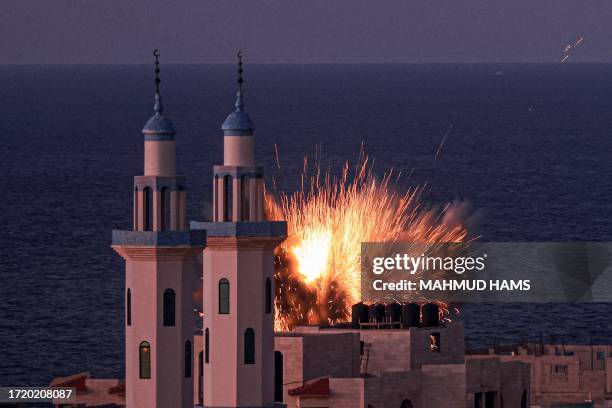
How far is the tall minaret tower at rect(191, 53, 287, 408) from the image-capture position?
352 ft

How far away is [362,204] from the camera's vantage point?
15525 cm

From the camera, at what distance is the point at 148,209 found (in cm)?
10325

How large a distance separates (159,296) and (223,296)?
258 inches

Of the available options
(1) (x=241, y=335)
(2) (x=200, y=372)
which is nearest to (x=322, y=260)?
(2) (x=200, y=372)

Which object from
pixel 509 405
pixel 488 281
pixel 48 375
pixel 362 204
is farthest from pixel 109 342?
pixel 509 405

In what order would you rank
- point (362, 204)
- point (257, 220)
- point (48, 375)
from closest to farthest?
point (257, 220) → point (362, 204) → point (48, 375)

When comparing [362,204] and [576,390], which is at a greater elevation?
[362,204]

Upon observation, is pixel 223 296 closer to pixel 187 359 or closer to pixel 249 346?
pixel 249 346

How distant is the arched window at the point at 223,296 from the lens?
4252 inches

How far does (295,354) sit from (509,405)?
41.6 ft

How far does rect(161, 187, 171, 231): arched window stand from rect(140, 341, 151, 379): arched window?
187 inches

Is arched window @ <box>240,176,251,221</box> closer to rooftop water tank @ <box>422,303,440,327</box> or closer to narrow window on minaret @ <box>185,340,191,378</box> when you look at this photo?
narrow window on minaret @ <box>185,340,191,378</box>

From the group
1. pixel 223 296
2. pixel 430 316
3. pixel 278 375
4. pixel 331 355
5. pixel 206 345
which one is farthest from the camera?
pixel 430 316

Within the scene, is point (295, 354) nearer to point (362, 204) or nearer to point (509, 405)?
point (509, 405)
